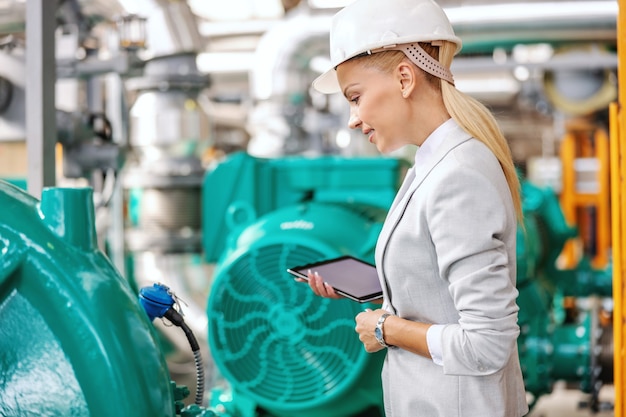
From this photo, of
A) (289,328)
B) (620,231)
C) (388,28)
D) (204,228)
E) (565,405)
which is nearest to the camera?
(388,28)

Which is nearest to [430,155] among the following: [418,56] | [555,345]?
[418,56]

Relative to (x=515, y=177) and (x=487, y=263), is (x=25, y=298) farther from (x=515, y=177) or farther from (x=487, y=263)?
(x=515, y=177)

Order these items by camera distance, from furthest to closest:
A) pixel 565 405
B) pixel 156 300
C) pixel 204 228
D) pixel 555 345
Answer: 1. pixel 565 405
2. pixel 555 345
3. pixel 204 228
4. pixel 156 300

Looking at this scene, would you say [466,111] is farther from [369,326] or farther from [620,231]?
[620,231]

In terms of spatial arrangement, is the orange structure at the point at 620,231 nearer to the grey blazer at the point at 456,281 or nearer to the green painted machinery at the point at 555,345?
the grey blazer at the point at 456,281

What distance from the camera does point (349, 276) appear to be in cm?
159

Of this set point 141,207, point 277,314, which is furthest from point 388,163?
point 141,207

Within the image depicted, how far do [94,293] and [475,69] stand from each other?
16.4 ft

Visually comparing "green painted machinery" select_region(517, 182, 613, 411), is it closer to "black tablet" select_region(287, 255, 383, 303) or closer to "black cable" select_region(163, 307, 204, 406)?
"black tablet" select_region(287, 255, 383, 303)

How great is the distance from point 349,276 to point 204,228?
159 cm

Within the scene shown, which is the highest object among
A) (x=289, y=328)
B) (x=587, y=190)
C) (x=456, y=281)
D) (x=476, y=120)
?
(x=476, y=120)

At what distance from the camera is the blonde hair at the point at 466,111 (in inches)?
51.6

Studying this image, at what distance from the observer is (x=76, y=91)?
4.25m

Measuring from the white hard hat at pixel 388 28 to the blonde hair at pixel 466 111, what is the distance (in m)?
0.02
